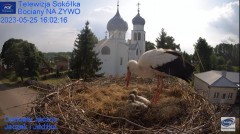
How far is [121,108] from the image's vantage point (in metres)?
1.80

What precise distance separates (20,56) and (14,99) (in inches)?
12.2

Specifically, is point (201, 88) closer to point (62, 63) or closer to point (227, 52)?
point (62, 63)

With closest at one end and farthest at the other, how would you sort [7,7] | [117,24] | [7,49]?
[7,7] → [7,49] → [117,24]

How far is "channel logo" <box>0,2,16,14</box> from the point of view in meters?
1.59

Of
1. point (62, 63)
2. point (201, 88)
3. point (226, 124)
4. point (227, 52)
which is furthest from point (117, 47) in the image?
point (227, 52)

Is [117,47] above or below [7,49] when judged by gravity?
above

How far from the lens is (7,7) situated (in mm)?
1599

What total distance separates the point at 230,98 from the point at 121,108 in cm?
717

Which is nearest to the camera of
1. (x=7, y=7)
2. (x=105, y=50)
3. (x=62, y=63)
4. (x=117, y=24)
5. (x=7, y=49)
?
(x=7, y=7)

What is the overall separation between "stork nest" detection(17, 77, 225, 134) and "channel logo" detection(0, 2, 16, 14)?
1.91ft

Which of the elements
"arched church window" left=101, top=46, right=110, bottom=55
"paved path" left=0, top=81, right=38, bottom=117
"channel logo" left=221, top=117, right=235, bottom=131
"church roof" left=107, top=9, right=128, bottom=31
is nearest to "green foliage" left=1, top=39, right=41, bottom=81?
"paved path" left=0, top=81, right=38, bottom=117

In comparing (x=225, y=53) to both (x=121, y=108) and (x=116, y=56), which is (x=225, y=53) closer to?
(x=116, y=56)

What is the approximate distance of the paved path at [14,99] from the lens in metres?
1.77

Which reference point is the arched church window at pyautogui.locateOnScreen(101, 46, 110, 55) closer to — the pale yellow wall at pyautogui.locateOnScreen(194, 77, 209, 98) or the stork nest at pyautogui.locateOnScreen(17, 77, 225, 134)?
the pale yellow wall at pyautogui.locateOnScreen(194, 77, 209, 98)
